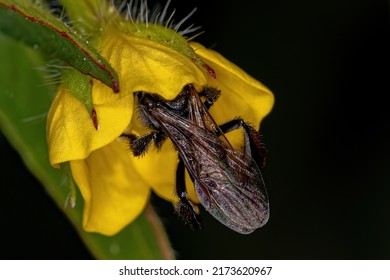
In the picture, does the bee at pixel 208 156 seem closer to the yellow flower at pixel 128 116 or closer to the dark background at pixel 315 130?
the yellow flower at pixel 128 116

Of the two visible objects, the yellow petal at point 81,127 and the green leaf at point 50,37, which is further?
the yellow petal at point 81,127

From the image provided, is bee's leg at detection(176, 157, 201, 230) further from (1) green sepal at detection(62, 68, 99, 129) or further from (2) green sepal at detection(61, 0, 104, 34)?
(2) green sepal at detection(61, 0, 104, 34)

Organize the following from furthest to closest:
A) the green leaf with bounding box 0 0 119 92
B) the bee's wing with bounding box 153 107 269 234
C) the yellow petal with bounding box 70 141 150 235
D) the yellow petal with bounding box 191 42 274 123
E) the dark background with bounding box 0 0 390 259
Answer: the dark background with bounding box 0 0 390 259
the yellow petal with bounding box 70 141 150 235
the yellow petal with bounding box 191 42 274 123
the bee's wing with bounding box 153 107 269 234
the green leaf with bounding box 0 0 119 92

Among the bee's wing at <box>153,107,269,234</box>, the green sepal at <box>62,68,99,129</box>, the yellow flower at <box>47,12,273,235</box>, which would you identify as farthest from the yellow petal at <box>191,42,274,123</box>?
the green sepal at <box>62,68,99,129</box>

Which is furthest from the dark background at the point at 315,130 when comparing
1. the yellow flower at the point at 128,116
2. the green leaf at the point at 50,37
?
the green leaf at the point at 50,37

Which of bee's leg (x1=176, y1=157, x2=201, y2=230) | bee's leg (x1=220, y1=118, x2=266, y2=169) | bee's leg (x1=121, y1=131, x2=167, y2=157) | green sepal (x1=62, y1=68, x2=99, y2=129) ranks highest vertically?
bee's leg (x1=220, y1=118, x2=266, y2=169)

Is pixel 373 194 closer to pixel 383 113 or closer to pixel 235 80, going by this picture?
pixel 383 113

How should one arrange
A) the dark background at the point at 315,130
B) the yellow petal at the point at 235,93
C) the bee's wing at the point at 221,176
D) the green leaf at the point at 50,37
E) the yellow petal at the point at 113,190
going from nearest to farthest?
the green leaf at the point at 50,37 < the bee's wing at the point at 221,176 < the yellow petal at the point at 235,93 < the yellow petal at the point at 113,190 < the dark background at the point at 315,130
